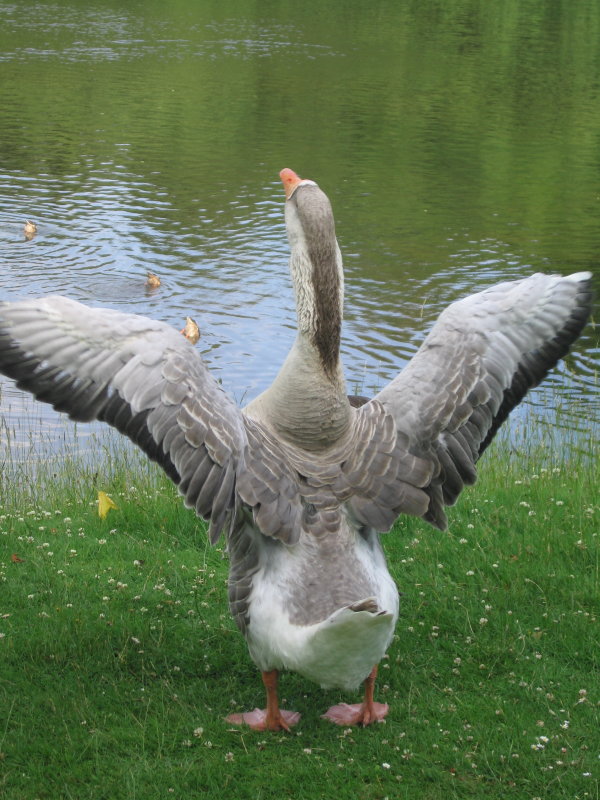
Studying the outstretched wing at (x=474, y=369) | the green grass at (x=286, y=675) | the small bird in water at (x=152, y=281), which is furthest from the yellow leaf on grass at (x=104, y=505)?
the small bird in water at (x=152, y=281)

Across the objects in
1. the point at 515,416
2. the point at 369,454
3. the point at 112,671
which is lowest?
the point at 515,416

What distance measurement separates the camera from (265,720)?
4.65 meters

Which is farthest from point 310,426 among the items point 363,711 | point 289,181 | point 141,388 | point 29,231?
point 29,231

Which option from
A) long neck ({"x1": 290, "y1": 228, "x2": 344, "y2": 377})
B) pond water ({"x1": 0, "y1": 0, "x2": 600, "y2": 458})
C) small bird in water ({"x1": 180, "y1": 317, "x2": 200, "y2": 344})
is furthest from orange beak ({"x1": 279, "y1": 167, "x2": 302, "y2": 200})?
small bird in water ({"x1": 180, "y1": 317, "x2": 200, "y2": 344})

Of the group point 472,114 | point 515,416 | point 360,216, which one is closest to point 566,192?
point 360,216

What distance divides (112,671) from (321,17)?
3926 cm

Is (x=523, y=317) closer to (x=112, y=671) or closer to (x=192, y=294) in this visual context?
(x=112, y=671)

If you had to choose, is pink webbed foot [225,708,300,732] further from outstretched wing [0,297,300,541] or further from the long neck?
the long neck

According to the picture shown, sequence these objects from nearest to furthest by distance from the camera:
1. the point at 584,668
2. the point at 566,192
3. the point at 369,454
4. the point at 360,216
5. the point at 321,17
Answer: the point at 369,454 → the point at 584,668 → the point at 360,216 → the point at 566,192 → the point at 321,17

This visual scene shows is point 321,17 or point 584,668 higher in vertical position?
point 321,17

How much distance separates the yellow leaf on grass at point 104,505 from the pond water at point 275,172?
290 cm

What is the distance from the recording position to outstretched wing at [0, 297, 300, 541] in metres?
4.22

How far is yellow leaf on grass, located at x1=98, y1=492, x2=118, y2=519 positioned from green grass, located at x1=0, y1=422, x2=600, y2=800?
0.06 meters

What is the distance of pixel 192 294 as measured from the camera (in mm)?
14602
